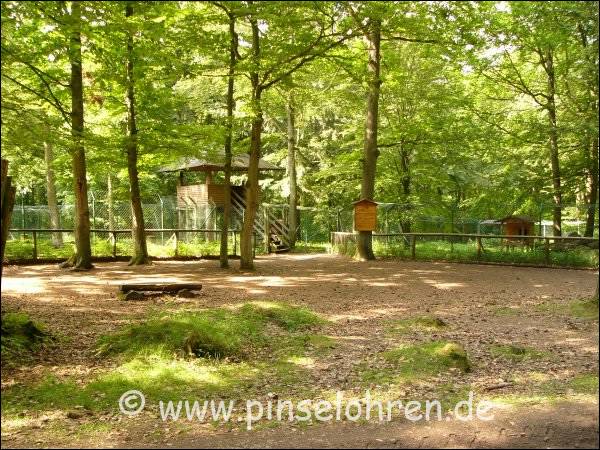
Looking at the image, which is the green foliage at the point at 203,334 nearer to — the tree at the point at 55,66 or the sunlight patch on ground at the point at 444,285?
the tree at the point at 55,66

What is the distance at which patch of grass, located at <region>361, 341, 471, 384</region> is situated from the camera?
6.62 metres

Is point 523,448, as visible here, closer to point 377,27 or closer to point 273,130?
point 377,27

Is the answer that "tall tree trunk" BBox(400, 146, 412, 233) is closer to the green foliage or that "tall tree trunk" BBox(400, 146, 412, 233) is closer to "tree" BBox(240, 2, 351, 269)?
"tree" BBox(240, 2, 351, 269)

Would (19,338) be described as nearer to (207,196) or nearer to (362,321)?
(362,321)

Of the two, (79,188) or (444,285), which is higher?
(79,188)

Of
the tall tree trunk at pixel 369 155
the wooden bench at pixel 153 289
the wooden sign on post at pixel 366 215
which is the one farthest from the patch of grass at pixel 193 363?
the tall tree trunk at pixel 369 155

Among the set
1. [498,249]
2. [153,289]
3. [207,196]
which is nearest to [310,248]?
[207,196]

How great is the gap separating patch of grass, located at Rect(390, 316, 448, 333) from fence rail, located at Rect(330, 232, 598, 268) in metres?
8.42

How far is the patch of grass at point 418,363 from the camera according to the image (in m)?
6.62

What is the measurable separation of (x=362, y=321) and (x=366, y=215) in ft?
33.6

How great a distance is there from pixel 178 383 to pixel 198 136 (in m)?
11.9

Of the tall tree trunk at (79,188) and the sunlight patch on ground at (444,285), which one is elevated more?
the tall tree trunk at (79,188)

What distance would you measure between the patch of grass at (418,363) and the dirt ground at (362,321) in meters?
0.25

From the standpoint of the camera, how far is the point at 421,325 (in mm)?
9188
